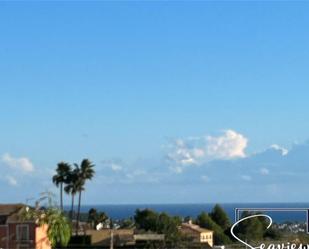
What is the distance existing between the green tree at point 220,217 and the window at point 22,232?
132ft

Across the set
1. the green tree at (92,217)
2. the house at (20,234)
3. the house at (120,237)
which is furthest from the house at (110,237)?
the green tree at (92,217)

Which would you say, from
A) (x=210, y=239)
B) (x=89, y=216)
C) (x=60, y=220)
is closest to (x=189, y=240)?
(x=210, y=239)

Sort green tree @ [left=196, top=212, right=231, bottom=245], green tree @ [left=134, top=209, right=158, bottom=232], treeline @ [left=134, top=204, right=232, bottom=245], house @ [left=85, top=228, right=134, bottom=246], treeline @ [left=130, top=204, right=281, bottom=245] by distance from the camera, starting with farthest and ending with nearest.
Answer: green tree @ [left=134, top=209, right=158, bottom=232] < green tree @ [left=196, top=212, right=231, bottom=245] < treeline @ [left=134, top=204, right=232, bottom=245] < treeline @ [left=130, top=204, right=281, bottom=245] < house @ [left=85, top=228, right=134, bottom=246]

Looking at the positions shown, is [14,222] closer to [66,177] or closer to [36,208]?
[36,208]

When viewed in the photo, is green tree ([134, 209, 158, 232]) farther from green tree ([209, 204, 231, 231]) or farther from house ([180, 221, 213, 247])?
green tree ([209, 204, 231, 231])

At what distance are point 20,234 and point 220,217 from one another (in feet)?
144

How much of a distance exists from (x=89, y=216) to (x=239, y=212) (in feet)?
313

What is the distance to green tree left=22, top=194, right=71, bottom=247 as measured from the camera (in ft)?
269

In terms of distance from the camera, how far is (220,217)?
12069cm

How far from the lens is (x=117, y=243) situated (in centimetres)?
9681

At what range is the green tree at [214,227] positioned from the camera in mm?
104006

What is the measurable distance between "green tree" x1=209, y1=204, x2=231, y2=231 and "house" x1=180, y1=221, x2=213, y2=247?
9.14 metres

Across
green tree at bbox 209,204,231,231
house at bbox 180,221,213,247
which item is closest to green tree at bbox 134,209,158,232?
house at bbox 180,221,213,247

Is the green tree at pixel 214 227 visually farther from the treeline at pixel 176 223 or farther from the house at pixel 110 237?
the house at pixel 110 237
